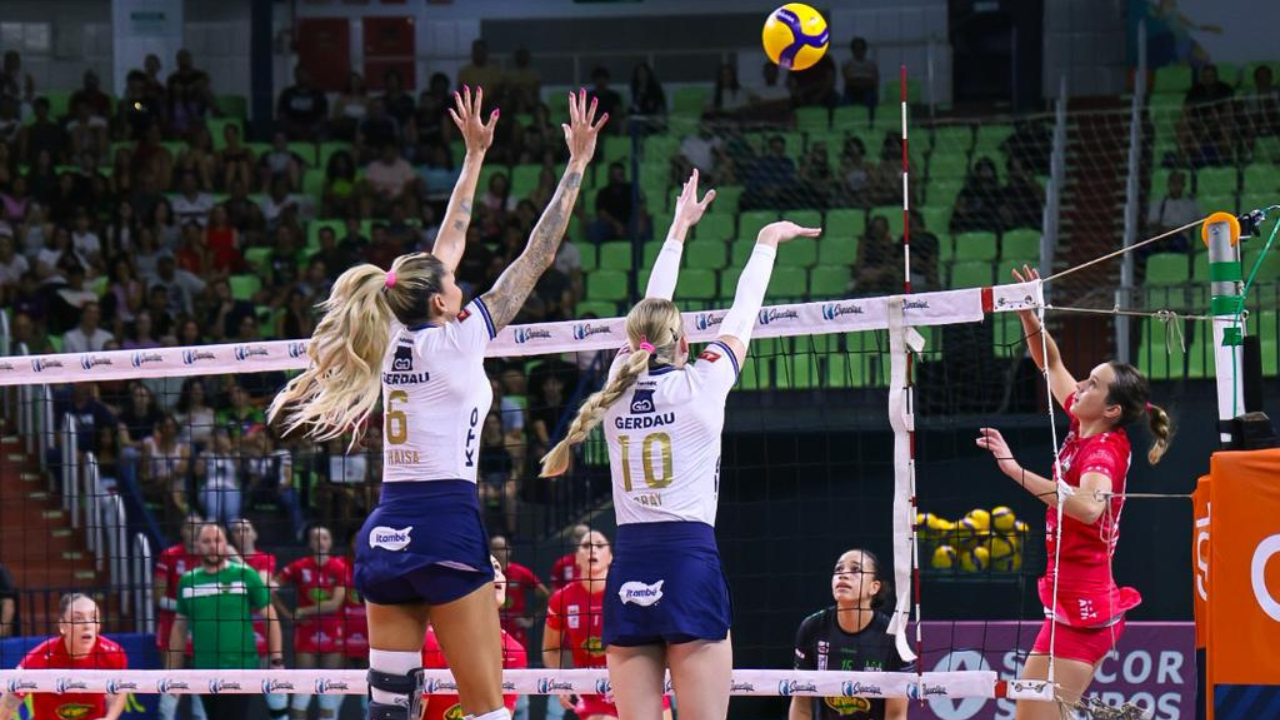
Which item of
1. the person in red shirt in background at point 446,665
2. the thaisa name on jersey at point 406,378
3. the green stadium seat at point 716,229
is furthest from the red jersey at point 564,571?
the green stadium seat at point 716,229

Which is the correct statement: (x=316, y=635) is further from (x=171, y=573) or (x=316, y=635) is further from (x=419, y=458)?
(x=419, y=458)

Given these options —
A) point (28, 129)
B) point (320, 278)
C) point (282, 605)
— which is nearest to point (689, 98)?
point (320, 278)

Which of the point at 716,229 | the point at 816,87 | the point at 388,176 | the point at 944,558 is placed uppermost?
the point at 816,87

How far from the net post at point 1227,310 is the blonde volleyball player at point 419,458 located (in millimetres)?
2679

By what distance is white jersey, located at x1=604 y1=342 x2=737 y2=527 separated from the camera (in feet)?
20.1

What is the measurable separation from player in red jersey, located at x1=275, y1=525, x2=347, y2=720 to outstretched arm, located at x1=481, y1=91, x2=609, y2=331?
5093 mm

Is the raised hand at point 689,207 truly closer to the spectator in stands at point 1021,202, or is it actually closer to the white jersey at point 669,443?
the white jersey at point 669,443

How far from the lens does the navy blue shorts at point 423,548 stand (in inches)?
234

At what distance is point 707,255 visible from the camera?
54.8 ft

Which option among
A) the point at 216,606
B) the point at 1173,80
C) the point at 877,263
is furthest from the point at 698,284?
the point at 216,606

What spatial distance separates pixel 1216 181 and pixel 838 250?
3354 millimetres

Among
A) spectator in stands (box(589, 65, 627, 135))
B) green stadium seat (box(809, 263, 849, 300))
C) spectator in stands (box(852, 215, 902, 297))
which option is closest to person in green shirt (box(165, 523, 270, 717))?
spectator in stands (box(852, 215, 902, 297))

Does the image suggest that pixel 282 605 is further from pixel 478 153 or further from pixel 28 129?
pixel 28 129

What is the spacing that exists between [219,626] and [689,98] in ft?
35.1
